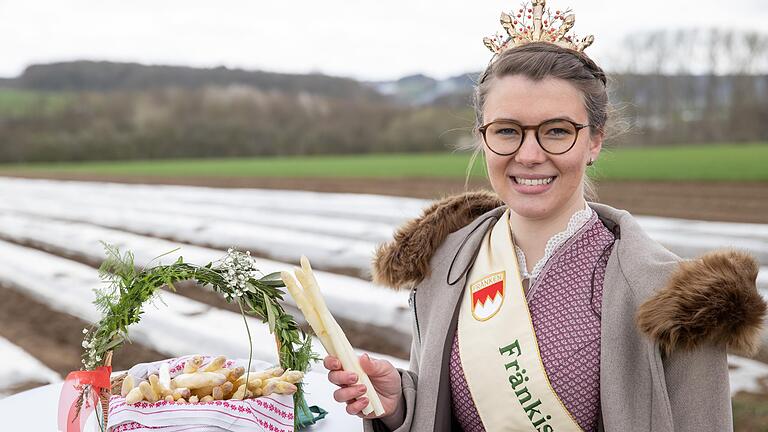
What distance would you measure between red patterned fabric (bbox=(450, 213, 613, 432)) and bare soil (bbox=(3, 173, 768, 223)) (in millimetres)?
7287

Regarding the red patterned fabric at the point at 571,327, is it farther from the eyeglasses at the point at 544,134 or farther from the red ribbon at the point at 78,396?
the red ribbon at the point at 78,396

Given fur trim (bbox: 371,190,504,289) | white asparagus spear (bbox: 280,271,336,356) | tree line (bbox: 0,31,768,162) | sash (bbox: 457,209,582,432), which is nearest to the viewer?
white asparagus spear (bbox: 280,271,336,356)

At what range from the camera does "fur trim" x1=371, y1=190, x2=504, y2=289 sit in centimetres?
221

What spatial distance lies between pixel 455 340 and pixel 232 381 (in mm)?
644

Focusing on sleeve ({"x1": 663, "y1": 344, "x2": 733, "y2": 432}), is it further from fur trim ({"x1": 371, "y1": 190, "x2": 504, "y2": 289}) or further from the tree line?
the tree line

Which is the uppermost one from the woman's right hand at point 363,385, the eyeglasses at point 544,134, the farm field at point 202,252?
the eyeglasses at point 544,134

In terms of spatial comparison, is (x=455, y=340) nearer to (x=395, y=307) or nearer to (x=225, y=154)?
(x=395, y=307)

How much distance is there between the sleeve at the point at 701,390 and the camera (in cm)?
169

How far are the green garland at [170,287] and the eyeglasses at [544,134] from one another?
695mm

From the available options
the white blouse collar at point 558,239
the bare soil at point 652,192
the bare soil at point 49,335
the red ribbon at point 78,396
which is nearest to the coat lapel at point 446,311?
the white blouse collar at point 558,239

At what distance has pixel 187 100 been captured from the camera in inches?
2736

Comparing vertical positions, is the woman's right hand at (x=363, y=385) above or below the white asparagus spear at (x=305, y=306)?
below

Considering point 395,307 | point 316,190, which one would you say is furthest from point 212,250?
point 316,190

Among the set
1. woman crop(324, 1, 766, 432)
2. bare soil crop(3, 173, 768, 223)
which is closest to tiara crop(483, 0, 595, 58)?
woman crop(324, 1, 766, 432)
